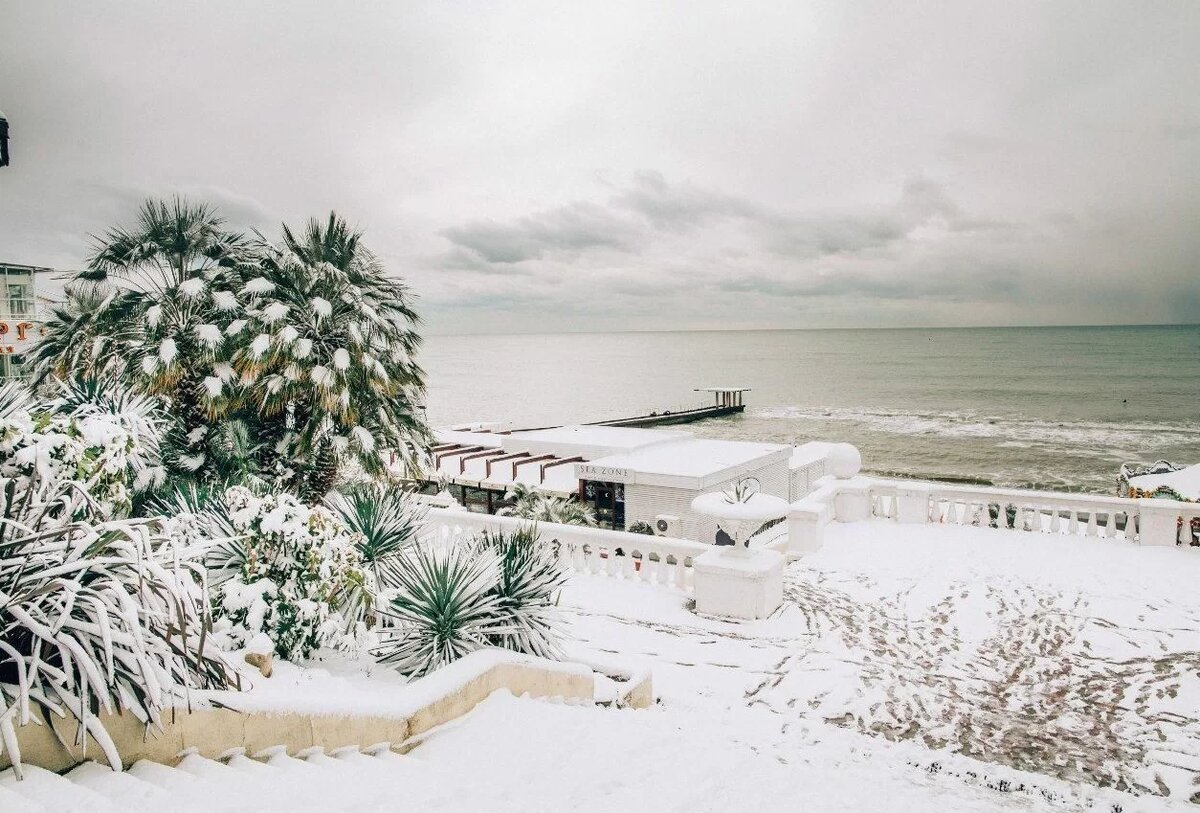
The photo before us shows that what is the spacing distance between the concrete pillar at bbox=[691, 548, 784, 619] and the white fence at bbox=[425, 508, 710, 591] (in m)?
0.73

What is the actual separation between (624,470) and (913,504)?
8.01 m

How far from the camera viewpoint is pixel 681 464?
20719 millimetres

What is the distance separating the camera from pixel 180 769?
334 cm

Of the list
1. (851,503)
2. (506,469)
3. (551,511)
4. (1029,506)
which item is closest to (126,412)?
(551,511)

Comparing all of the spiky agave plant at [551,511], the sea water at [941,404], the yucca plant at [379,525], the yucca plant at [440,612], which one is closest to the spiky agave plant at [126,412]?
the yucca plant at [379,525]

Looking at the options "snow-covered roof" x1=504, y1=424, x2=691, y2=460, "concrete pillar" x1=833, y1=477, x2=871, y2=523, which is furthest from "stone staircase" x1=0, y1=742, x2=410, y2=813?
"snow-covered roof" x1=504, y1=424, x2=691, y2=460

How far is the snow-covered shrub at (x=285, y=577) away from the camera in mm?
5332

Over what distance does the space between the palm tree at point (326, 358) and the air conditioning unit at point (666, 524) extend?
288 inches

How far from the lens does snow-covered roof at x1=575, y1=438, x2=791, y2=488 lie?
1928 cm

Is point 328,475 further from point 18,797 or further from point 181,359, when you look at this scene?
point 18,797

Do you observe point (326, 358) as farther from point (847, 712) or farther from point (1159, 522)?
point (1159, 522)

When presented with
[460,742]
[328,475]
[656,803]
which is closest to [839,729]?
[656,803]

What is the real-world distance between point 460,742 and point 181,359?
11.3m

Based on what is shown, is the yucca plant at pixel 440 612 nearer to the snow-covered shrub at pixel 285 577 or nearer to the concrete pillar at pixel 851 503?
the snow-covered shrub at pixel 285 577
